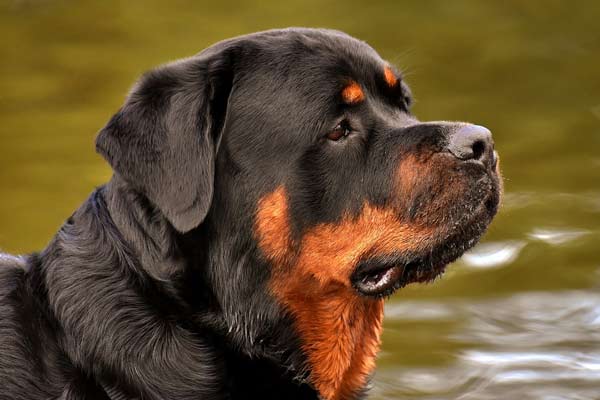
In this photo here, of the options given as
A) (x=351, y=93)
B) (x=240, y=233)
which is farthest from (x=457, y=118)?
(x=240, y=233)

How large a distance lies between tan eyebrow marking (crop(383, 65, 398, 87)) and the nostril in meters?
0.46

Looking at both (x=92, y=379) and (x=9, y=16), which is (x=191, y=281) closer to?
(x=92, y=379)

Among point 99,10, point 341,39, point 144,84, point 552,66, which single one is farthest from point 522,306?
point 99,10

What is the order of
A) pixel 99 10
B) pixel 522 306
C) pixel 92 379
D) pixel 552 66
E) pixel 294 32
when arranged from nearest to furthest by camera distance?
pixel 92 379
pixel 294 32
pixel 522 306
pixel 552 66
pixel 99 10

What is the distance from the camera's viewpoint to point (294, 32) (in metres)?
4.19

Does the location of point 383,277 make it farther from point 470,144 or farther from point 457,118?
point 457,118

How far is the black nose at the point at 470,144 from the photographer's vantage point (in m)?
3.92

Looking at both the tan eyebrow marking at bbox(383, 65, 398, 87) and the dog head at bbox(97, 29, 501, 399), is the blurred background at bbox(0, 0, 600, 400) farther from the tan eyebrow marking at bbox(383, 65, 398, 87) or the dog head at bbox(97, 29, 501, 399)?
the dog head at bbox(97, 29, 501, 399)

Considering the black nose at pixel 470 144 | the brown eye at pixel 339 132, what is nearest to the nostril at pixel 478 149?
the black nose at pixel 470 144

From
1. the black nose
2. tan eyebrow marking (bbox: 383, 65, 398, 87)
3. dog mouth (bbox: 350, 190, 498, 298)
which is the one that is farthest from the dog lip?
tan eyebrow marking (bbox: 383, 65, 398, 87)

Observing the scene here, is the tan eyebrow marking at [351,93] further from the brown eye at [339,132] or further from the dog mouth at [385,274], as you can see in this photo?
the dog mouth at [385,274]

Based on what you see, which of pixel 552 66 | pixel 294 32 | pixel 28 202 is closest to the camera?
pixel 294 32

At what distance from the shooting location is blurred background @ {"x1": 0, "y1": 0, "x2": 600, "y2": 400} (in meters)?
5.98

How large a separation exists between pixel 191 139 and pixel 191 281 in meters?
0.43
